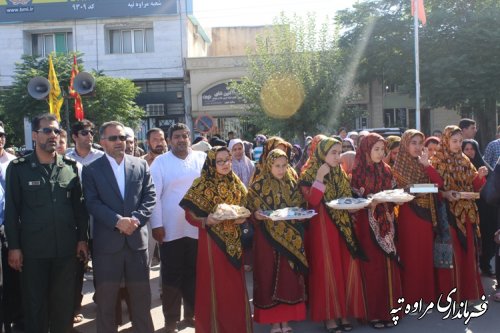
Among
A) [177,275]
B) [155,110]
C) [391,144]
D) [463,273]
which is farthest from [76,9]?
[463,273]

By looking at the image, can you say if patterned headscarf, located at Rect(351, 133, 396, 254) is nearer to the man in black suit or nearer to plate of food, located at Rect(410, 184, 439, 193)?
plate of food, located at Rect(410, 184, 439, 193)

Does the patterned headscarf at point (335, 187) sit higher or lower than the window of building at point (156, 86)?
lower

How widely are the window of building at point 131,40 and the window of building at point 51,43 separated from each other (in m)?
2.14

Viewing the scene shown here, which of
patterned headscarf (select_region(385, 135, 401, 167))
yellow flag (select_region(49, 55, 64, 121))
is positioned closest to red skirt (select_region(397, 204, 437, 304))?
patterned headscarf (select_region(385, 135, 401, 167))

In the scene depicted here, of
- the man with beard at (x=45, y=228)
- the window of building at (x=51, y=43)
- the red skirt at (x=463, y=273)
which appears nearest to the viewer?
the man with beard at (x=45, y=228)

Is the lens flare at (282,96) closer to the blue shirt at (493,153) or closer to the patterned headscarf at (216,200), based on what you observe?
the blue shirt at (493,153)

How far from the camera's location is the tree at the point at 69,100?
58.3 feet

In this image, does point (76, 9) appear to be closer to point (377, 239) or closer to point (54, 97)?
point (54, 97)

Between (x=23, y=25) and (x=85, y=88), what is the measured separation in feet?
57.0

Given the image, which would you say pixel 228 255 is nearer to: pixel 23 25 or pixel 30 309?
pixel 30 309

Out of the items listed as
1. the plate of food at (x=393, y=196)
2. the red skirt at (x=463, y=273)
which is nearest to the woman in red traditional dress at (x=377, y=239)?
the plate of food at (x=393, y=196)

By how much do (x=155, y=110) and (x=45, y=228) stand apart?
21995 mm

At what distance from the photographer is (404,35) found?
21391mm

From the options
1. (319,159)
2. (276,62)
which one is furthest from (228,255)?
(276,62)
